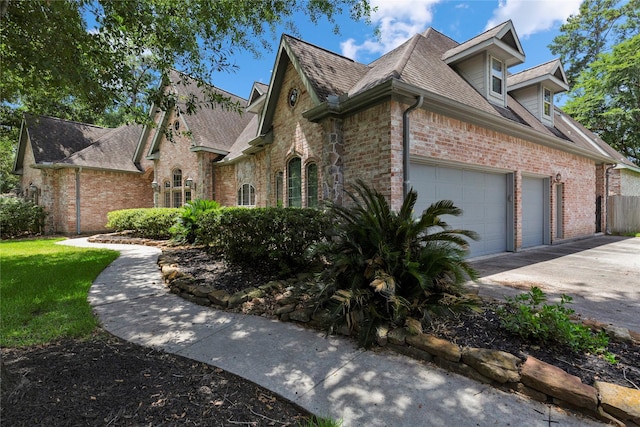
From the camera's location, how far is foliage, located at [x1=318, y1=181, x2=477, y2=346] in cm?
344

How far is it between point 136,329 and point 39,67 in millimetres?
3793

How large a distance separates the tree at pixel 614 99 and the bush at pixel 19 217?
109 feet

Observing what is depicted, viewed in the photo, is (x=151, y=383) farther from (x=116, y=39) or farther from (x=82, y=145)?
(x=82, y=145)

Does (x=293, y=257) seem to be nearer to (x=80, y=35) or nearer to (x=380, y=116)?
(x=380, y=116)

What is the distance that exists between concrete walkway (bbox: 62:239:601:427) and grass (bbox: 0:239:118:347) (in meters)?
0.37

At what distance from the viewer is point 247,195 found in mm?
12883

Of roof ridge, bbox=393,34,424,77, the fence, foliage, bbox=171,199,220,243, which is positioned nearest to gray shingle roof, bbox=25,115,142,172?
foliage, bbox=171,199,220,243

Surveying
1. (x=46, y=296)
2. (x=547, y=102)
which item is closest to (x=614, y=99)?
(x=547, y=102)

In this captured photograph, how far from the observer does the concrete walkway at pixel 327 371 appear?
2207mm

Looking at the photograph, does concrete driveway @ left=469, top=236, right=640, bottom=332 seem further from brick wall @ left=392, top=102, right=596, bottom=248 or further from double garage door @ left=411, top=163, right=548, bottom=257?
brick wall @ left=392, top=102, right=596, bottom=248

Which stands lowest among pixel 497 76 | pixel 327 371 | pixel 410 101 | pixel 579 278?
pixel 327 371

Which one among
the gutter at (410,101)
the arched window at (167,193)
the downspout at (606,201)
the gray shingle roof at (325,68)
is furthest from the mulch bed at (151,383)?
the downspout at (606,201)

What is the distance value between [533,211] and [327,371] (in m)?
10.6

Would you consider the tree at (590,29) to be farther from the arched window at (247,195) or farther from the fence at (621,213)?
the arched window at (247,195)
